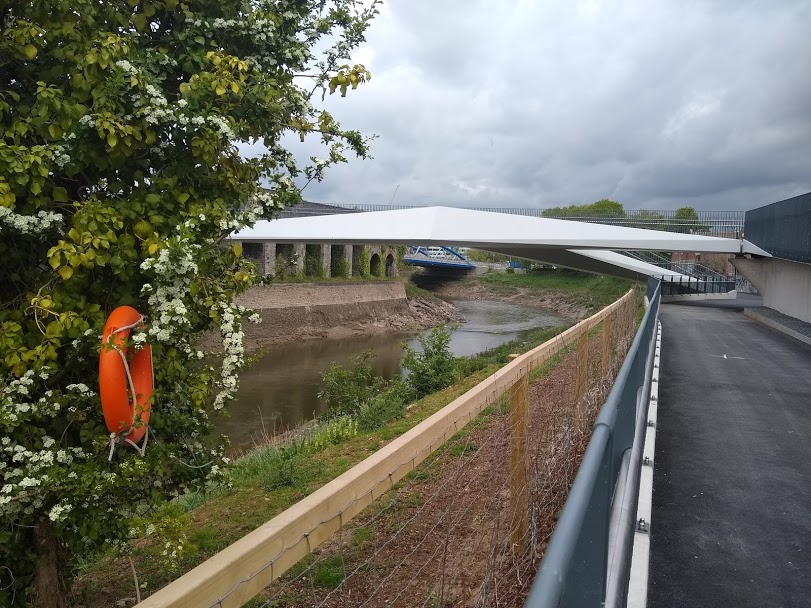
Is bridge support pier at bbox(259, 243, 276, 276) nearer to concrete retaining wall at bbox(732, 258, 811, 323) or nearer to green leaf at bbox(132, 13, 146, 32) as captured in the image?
concrete retaining wall at bbox(732, 258, 811, 323)

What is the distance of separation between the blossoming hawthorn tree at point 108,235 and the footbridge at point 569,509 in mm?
1300

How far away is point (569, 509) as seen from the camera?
1.63 meters

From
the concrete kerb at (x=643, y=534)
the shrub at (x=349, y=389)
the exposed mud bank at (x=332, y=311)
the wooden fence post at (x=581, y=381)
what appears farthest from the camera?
the exposed mud bank at (x=332, y=311)

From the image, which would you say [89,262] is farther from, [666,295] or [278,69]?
[666,295]

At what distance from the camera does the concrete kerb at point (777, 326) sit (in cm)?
1553

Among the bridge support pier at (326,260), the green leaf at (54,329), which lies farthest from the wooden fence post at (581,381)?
the bridge support pier at (326,260)

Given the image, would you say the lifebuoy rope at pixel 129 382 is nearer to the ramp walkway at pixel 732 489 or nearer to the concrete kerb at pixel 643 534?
the concrete kerb at pixel 643 534

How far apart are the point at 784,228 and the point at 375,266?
3350 cm

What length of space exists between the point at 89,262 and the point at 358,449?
531 cm

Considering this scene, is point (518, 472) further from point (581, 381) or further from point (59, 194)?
point (59, 194)

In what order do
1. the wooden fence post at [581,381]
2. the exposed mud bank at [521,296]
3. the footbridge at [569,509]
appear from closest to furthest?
the footbridge at [569,509]
the wooden fence post at [581,381]
the exposed mud bank at [521,296]

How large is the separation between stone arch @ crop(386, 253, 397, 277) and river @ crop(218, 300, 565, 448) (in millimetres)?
6558

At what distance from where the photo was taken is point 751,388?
9852 mm

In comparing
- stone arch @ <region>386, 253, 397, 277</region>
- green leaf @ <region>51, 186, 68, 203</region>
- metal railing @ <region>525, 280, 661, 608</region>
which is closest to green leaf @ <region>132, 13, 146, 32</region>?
green leaf @ <region>51, 186, 68, 203</region>
